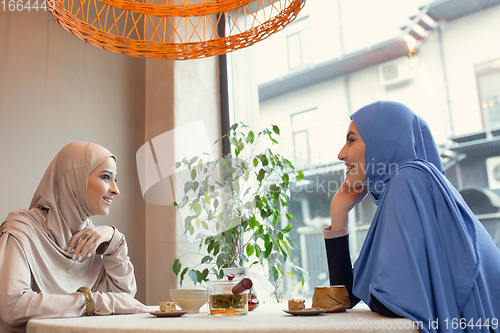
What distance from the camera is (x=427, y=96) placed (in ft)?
7.97

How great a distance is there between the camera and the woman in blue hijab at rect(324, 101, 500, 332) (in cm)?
105

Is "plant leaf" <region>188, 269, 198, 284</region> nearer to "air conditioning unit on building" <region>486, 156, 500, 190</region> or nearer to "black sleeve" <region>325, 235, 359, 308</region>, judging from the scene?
"black sleeve" <region>325, 235, 359, 308</region>

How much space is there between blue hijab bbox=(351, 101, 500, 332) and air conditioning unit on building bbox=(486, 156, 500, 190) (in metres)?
1.08

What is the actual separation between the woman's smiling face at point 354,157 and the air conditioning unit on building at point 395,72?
1210 millimetres

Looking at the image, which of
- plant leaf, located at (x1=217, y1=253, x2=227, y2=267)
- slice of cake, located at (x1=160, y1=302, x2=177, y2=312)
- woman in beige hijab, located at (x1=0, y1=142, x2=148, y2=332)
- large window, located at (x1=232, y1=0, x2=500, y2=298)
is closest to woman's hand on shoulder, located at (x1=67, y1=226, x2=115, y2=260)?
woman in beige hijab, located at (x1=0, y1=142, x2=148, y2=332)

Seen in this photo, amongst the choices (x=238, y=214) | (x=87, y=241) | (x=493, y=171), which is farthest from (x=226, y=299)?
(x=493, y=171)

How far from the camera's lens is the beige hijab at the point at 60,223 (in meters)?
1.58

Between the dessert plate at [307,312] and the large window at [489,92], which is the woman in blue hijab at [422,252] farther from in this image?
the large window at [489,92]

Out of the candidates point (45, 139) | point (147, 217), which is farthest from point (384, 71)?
point (45, 139)

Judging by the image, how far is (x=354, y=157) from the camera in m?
1.48

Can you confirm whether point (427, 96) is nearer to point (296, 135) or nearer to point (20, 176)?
point (296, 135)

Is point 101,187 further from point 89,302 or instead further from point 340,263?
point 340,263

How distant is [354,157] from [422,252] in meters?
0.47

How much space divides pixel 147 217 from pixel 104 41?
1.77 meters
